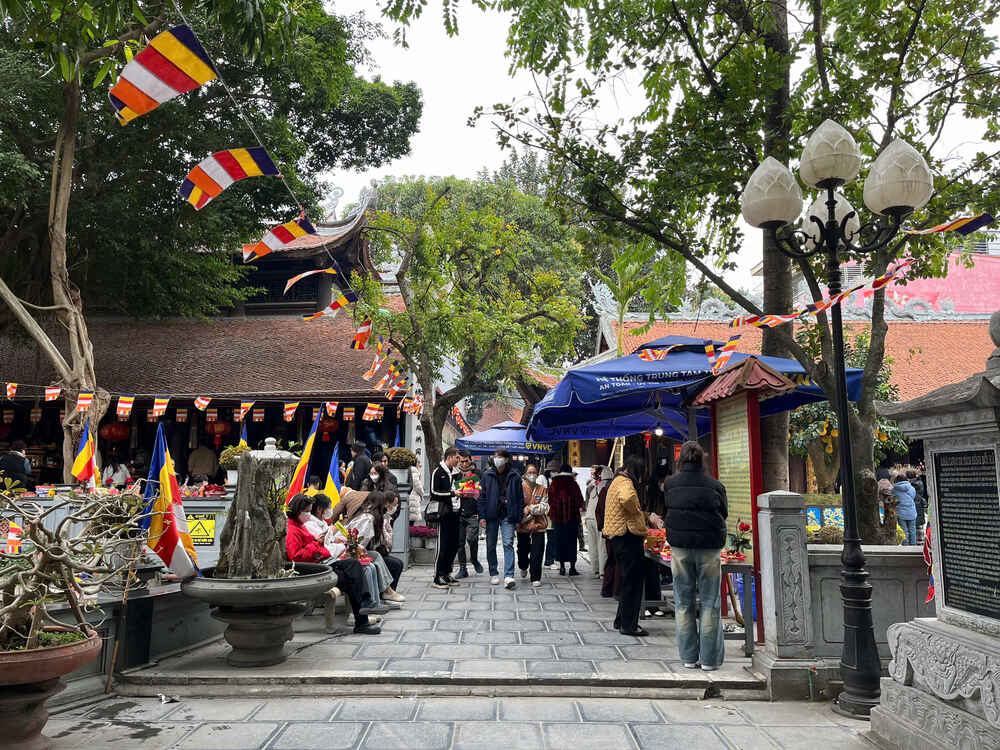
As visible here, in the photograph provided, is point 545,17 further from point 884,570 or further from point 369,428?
point 369,428

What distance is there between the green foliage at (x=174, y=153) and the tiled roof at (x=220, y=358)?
1401 millimetres

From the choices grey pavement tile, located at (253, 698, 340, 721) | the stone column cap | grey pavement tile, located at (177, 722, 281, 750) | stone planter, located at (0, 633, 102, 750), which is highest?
the stone column cap

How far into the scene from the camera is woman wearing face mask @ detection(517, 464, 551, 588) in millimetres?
9656

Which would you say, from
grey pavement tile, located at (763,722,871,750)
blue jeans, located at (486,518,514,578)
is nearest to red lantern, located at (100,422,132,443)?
blue jeans, located at (486,518,514,578)

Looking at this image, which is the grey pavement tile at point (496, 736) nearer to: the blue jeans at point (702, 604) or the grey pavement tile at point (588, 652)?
the grey pavement tile at point (588, 652)

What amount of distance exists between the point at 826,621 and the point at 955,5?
20.8 ft

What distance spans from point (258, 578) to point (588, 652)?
2.86 metres

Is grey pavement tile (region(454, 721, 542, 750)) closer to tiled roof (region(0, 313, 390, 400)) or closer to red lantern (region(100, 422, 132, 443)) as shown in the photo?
tiled roof (region(0, 313, 390, 400))

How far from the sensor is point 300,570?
6371 millimetres

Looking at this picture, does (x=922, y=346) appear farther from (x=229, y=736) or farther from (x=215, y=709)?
(x=229, y=736)

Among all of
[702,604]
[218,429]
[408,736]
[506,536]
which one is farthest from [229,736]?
A: [218,429]

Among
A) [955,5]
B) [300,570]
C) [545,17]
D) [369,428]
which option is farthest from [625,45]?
[369,428]

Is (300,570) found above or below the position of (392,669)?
above

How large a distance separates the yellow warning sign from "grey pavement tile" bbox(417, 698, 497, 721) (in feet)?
20.2
